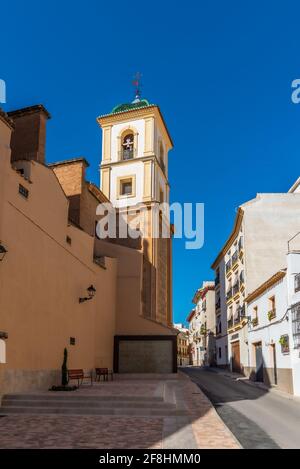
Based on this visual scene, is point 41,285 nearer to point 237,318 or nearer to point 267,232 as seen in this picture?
point 267,232

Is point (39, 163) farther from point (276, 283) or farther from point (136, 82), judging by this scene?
point (136, 82)

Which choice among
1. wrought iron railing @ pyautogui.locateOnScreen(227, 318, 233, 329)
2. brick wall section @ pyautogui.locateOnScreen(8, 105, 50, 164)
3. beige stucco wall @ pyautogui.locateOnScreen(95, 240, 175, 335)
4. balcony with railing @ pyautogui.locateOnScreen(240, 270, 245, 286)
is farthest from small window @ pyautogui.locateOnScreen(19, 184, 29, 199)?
wrought iron railing @ pyautogui.locateOnScreen(227, 318, 233, 329)

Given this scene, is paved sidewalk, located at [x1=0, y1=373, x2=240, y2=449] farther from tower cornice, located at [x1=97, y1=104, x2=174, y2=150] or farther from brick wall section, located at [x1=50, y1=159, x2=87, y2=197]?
tower cornice, located at [x1=97, y1=104, x2=174, y2=150]

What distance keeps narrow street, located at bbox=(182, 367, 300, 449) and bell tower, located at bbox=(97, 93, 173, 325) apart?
50.5 ft

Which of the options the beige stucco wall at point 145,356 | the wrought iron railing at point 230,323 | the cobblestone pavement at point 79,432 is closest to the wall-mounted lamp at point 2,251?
the cobblestone pavement at point 79,432

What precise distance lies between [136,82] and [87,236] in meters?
25.3

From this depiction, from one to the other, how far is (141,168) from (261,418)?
84.3 feet

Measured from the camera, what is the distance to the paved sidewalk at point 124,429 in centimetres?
776

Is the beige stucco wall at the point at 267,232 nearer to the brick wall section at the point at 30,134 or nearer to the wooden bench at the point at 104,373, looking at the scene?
the wooden bench at the point at 104,373

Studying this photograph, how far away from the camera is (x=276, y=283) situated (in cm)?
2141

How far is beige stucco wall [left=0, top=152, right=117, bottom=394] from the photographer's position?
13172 millimetres

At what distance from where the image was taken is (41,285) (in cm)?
1536

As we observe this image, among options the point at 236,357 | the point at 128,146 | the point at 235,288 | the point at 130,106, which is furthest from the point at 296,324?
the point at 130,106
